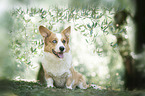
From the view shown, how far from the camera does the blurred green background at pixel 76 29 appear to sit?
2809 millimetres

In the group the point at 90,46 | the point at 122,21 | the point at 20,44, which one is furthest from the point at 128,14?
the point at 20,44

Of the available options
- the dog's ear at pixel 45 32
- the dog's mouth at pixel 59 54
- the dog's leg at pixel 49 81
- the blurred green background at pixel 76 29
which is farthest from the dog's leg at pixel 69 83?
the dog's ear at pixel 45 32

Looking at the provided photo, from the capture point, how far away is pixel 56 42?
99.8 inches

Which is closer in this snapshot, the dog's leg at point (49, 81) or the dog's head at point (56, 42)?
the dog's head at point (56, 42)

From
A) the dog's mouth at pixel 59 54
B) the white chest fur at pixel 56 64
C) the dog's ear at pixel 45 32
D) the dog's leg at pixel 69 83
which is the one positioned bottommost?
the dog's leg at pixel 69 83

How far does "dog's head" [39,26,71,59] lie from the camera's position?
2.49 m

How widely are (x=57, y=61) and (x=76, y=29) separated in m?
0.71

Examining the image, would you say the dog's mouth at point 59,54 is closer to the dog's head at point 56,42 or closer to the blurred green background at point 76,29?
the dog's head at point 56,42

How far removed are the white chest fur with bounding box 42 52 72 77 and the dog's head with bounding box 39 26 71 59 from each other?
9 cm

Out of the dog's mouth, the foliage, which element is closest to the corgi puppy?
the dog's mouth

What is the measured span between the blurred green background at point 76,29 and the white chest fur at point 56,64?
1.22 ft

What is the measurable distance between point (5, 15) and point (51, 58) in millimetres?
970

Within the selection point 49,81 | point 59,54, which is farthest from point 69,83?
point 59,54

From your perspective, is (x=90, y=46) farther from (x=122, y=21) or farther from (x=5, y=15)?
(x=5, y=15)
